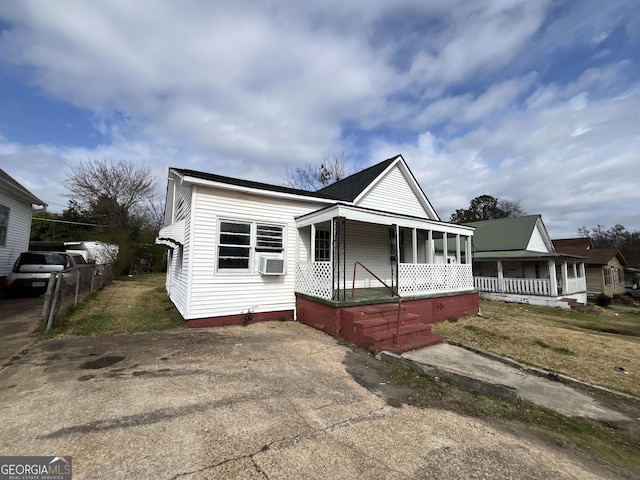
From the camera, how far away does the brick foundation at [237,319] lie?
741cm

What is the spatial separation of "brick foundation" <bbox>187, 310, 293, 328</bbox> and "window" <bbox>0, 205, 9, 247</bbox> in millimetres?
10462

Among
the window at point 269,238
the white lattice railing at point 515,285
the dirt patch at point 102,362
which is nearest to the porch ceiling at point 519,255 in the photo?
the white lattice railing at point 515,285

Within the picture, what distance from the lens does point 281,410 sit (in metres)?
3.42

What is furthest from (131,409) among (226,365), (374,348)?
(374,348)

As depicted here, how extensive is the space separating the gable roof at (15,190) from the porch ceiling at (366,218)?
11388 millimetres

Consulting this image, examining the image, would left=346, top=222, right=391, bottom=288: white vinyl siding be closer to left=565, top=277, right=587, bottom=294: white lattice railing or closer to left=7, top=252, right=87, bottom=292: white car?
left=7, top=252, right=87, bottom=292: white car

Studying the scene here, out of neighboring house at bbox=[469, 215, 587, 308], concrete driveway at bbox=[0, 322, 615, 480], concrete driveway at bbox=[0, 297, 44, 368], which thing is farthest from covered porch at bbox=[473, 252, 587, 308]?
concrete driveway at bbox=[0, 297, 44, 368]

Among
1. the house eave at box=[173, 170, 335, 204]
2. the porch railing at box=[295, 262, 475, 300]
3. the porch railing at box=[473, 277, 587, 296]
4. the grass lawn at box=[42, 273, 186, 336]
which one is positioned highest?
the house eave at box=[173, 170, 335, 204]

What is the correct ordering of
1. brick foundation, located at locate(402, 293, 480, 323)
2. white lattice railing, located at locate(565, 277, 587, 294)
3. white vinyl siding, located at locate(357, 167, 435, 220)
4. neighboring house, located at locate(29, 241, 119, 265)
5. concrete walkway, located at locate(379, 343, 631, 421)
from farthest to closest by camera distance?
neighboring house, located at locate(29, 241, 119, 265) → white lattice railing, located at locate(565, 277, 587, 294) → white vinyl siding, located at locate(357, 167, 435, 220) → brick foundation, located at locate(402, 293, 480, 323) → concrete walkway, located at locate(379, 343, 631, 421)

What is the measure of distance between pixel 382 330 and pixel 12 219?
620 inches

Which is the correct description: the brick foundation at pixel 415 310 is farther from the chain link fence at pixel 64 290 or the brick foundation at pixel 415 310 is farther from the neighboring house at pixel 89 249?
the neighboring house at pixel 89 249

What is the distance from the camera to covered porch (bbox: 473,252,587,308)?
16.9 metres

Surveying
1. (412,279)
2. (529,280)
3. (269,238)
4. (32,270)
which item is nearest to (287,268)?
(269,238)

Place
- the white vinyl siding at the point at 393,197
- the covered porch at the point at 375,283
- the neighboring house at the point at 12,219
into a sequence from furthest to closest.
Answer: the white vinyl siding at the point at 393,197, the neighboring house at the point at 12,219, the covered porch at the point at 375,283
